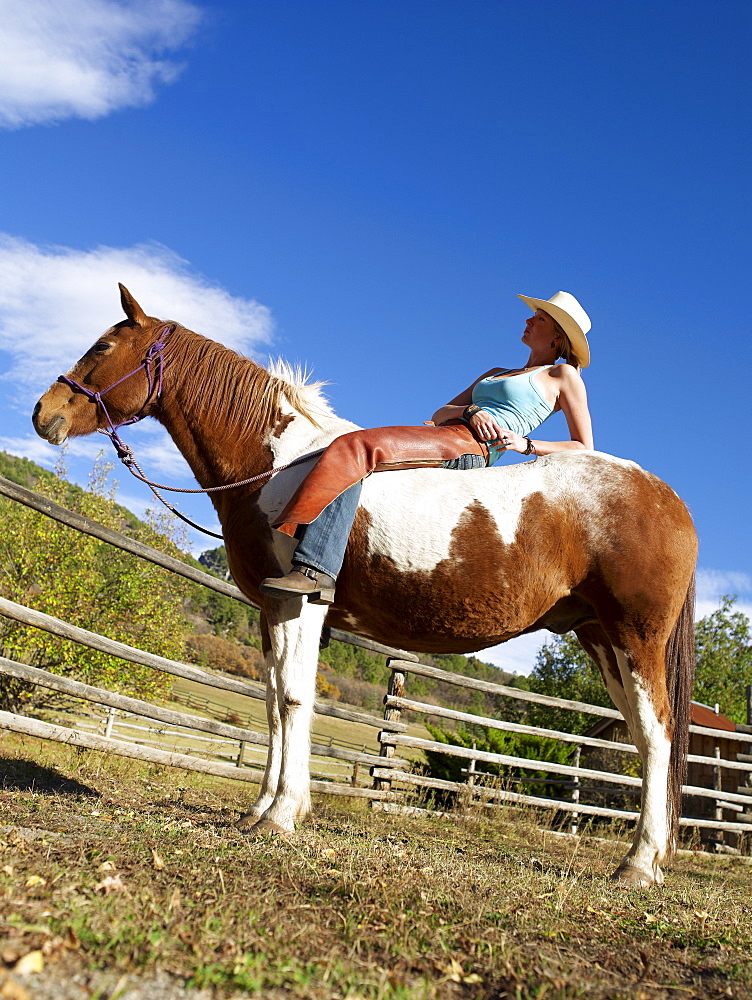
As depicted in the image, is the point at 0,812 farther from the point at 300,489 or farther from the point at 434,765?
the point at 434,765

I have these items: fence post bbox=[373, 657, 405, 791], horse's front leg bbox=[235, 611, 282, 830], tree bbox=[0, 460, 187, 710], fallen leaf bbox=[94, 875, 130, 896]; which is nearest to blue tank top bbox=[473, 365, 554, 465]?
horse's front leg bbox=[235, 611, 282, 830]

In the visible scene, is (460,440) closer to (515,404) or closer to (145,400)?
(515,404)

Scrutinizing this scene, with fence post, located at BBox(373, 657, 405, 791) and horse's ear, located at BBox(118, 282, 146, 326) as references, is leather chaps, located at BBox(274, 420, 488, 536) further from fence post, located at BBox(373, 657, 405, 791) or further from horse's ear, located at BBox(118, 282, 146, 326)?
fence post, located at BBox(373, 657, 405, 791)

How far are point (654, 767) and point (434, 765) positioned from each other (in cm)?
744

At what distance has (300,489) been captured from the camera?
12.1 ft

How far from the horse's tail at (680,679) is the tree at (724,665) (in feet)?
75.9

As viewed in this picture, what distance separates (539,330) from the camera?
4738 millimetres

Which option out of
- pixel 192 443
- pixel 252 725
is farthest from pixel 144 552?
pixel 252 725

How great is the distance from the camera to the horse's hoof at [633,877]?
3.63 m

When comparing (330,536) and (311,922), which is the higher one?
(330,536)

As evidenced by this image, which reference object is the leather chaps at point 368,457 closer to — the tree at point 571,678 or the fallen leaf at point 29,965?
the fallen leaf at point 29,965

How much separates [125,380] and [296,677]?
2125 millimetres

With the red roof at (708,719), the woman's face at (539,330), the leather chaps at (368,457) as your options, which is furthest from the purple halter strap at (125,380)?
the red roof at (708,719)

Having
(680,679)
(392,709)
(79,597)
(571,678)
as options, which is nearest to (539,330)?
(680,679)
